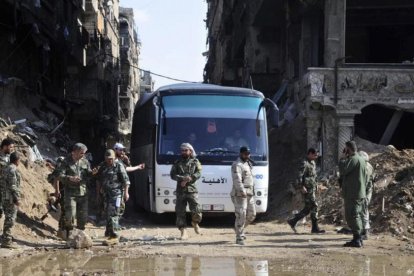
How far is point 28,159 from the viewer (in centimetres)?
1562

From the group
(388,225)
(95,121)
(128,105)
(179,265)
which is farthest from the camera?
(128,105)

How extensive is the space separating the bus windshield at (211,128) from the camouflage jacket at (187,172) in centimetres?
237

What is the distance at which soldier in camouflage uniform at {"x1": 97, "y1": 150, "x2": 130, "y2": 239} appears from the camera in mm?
11148

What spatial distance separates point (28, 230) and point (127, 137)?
154 ft

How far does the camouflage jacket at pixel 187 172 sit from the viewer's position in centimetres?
1180

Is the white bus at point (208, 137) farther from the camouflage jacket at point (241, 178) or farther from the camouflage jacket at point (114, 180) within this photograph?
the camouflage jacket at point (241, 178)

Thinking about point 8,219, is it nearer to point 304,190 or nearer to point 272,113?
point 304,190

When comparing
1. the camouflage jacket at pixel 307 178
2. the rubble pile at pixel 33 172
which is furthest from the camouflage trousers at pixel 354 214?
the rubble pile at pixel 33 172

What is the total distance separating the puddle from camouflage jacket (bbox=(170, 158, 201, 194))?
2.35 metres

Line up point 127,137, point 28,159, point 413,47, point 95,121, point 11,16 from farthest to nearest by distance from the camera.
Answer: point 127,137, point 95,121, point 413,47, point 11,16, point 28,159

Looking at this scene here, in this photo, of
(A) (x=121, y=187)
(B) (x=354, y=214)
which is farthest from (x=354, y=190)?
(A) (x=121, y=187)

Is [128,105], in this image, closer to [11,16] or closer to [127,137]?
[127,137]

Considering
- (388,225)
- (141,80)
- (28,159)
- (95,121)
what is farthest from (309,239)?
(141,80)

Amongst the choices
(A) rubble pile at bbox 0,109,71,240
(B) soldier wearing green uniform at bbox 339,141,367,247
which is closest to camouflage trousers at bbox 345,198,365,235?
(B) soldier wearing green uniform at bbox 339,141,367,247
